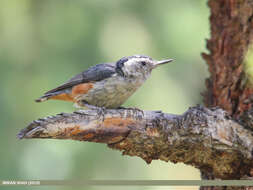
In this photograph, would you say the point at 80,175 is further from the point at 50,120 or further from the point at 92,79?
the point at 50,120

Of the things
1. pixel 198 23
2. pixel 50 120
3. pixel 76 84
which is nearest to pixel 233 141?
pixel 50 120

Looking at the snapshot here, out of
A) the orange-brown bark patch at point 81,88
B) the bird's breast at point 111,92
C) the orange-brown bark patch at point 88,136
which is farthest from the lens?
the orange-brown bark patch at point 81,88

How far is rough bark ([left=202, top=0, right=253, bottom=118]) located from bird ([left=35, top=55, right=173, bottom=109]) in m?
0.47

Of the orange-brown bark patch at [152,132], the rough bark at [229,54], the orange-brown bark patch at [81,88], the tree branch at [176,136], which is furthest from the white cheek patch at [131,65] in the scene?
the orange-brown bark patch at [152,132]

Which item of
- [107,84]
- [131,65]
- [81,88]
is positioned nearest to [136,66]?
[131,65]

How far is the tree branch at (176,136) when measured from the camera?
280 cm

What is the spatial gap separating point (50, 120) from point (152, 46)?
2.51 metres

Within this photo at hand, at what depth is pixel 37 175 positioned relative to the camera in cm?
424

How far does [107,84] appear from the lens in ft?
12.1

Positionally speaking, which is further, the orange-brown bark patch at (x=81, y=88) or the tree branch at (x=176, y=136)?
the orange-brown bark patch at (x=81, y=88)

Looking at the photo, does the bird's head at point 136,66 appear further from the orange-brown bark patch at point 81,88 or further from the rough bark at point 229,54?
the rough bark at point 229,54

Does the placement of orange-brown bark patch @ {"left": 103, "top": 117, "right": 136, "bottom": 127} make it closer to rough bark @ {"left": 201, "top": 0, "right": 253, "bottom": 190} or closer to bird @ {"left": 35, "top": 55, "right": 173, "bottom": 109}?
bird @ {"left": 35, "top": 55, "right": 173, "bottom": 109}

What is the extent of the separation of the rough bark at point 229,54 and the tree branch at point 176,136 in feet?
1.93

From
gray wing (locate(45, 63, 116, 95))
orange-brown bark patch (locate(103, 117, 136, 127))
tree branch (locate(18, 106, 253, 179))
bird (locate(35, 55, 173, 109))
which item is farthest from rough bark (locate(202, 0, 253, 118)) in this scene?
orange-brown bark patch (locate(103, 117, 136, 127))
